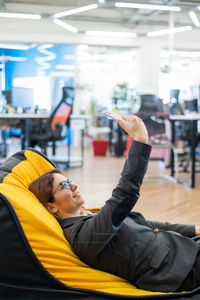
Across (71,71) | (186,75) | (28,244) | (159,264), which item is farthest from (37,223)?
(186,75)

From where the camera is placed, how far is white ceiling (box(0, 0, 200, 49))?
9000 millimetres

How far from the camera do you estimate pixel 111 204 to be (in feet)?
3.75

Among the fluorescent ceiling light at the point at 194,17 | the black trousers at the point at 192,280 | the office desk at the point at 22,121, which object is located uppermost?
the fluorescent ceiling light at the point at 194,17

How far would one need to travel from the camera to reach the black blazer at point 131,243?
3.73 feet

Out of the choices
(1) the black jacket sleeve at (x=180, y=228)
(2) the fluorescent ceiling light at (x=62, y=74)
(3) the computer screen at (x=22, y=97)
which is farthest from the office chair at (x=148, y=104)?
(2) the fluorescent ceiling light at (x=62, y=74)

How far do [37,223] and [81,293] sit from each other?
0.91 feet

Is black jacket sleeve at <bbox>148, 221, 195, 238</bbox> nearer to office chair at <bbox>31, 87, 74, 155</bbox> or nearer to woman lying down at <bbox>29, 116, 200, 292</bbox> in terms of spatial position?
woman lying down at <bbox>29, 116, 200, 292</bbox>

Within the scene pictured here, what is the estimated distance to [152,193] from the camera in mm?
3914

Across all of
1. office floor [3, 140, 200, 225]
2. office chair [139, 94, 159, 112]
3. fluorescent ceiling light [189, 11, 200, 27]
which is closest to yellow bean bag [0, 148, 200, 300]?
office floor [3, 140, 200, 225]

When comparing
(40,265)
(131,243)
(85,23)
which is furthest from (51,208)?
(85,23)

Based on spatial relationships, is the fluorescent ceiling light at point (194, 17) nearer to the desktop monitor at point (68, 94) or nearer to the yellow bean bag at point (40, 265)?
the desktop monitor at point (68, 94)

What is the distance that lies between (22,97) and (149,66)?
5095 mm

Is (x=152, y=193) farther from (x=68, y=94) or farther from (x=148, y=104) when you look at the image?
(x=68, y=94)

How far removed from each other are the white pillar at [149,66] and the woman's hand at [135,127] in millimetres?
9128
